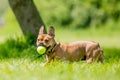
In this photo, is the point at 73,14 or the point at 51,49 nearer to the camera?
the point at 51,49

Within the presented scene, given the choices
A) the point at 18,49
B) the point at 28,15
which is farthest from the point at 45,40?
the point at 18,49

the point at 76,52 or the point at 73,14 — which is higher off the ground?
the point at 76,52

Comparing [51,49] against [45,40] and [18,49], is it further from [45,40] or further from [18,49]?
[18,49]

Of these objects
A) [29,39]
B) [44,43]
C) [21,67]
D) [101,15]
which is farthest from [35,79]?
Result: [101,15]

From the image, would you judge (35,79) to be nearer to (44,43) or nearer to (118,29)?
(44,43)

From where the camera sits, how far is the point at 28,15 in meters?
14.8

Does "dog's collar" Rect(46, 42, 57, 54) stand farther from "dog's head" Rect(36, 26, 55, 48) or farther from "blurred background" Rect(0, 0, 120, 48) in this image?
"blurred background" Rect(0, 0, 120, 48)

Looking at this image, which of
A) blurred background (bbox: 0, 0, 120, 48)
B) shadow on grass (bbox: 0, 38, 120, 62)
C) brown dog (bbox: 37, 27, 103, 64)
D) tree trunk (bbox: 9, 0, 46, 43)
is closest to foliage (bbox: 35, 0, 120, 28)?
blurred background (bbox: 0, 0, 120, 48)

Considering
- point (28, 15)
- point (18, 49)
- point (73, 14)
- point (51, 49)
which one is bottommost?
point (73, 14)

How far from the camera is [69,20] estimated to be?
4609cm

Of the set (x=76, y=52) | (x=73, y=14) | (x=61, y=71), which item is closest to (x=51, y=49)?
(x=76, y=52)

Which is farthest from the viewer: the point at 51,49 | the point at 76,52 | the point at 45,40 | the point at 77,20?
the point at 77,20

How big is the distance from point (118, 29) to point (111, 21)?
0.78m

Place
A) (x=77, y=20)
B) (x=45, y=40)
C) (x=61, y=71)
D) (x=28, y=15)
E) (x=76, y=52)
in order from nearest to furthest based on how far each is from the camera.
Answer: (x=61, y=71) < (x=45, y=40) < (x=76, y=52) < (x=28, y=15) < (x=77, y=20)
